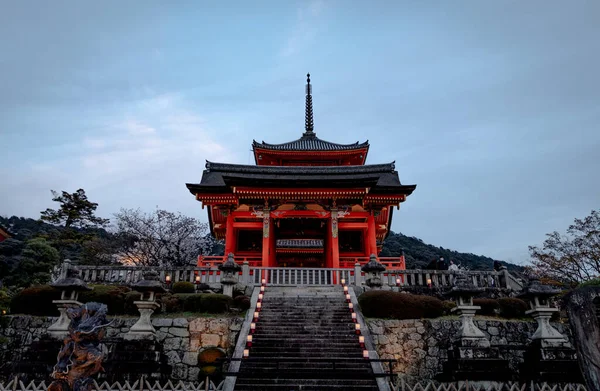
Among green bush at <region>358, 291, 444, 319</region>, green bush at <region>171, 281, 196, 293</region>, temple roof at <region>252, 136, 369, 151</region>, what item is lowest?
green bush at <region>358, 291, 444, 319</region>

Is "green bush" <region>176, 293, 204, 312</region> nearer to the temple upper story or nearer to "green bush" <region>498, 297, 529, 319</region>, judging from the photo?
"green bush" <region>498, 297, 529, 319</region>

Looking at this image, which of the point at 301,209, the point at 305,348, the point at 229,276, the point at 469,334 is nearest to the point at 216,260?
the point at 301,209

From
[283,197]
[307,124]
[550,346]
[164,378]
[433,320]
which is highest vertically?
[307,124]

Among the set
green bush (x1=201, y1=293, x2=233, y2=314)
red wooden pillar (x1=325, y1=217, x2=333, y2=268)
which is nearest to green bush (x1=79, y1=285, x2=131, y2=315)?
green bush (x1=201, y1=293, x2=233, y2=314)

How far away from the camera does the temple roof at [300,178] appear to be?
64.0 ft

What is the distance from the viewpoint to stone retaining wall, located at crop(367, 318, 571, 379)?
37.1ft

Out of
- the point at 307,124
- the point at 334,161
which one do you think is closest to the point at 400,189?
the point at 334,161

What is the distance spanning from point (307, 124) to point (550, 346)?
92.9ft

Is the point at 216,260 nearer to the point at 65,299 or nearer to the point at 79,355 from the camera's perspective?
the point at 65,299

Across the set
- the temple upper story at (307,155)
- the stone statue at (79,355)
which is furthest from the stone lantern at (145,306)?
the temple upper story at (307,155)

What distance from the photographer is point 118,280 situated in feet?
51.7

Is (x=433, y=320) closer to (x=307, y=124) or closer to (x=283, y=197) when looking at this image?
(x=283, y=197)

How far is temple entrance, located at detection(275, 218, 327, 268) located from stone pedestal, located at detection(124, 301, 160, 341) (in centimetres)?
1241

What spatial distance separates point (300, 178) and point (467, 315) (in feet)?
39.2
